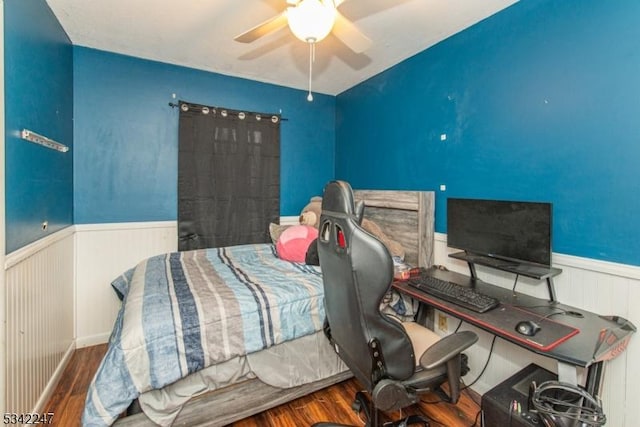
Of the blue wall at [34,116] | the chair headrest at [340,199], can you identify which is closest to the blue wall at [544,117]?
the chair headrest at [340,199]

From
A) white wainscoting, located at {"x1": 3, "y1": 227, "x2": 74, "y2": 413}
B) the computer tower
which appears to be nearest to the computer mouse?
the computer tower

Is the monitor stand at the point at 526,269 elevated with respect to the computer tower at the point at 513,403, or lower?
elevated

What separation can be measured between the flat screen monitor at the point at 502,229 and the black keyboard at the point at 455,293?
0.29 meters

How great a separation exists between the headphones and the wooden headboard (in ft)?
4.07

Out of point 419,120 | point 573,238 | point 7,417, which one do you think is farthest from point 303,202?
point 7,417

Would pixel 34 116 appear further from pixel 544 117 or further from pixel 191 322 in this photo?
pixel 544 117

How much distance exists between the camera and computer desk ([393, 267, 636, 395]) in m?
1.22

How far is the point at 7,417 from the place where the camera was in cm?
144

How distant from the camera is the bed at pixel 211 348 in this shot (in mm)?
1427

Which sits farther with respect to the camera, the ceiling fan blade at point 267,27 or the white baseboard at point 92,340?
the white baseboard at point 92,340

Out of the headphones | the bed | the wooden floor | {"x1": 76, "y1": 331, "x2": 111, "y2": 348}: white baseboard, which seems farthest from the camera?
{"x1": 76, "y1": 331, "x2": 111, "y2": 348}: white baseboard

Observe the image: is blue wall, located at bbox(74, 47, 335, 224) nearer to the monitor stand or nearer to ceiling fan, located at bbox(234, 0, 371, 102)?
ceiling fan, located at bbox(234, 0, 371, 102)

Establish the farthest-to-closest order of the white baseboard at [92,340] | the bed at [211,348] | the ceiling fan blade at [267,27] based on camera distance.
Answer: the white baseboard at [92,340] < the ceiling fan blade at [267,27] < the bed at [211,348]

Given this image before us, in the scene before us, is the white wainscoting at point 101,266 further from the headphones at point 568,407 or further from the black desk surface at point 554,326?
the headphones at point 568,407
